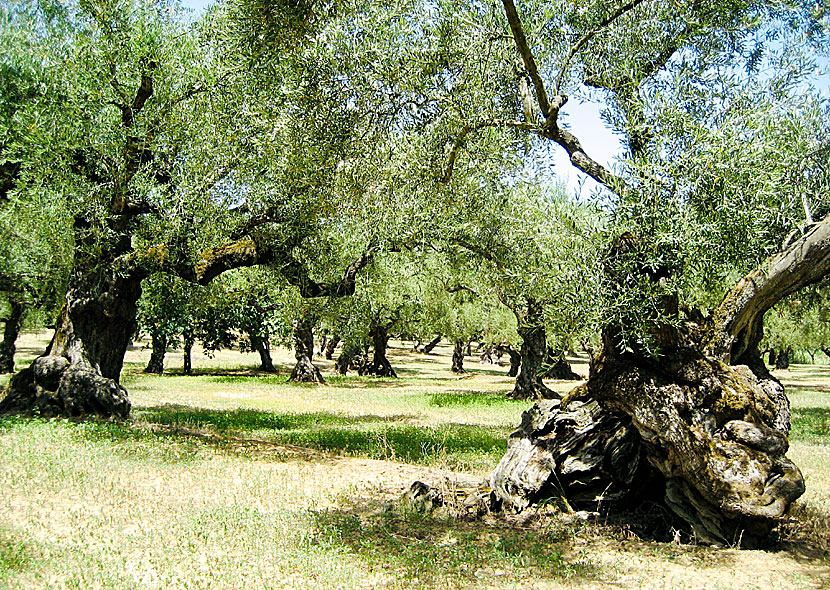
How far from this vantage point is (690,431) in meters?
7.39

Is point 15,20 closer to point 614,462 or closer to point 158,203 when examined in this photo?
point 158,203

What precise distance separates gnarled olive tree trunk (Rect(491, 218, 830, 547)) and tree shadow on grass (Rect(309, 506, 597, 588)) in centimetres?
94

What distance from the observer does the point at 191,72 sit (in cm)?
1377

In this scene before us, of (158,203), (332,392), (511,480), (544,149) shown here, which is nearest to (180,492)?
(511,480)

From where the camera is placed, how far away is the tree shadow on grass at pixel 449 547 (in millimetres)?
6328

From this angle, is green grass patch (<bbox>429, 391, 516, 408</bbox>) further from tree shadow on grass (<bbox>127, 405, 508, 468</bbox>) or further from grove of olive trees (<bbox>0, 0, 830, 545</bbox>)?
grove of olive trees (<bbox>0, 0, 830, 545</bbox>)

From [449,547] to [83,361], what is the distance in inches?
421

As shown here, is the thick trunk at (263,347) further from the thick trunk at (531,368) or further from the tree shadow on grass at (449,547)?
the tree shadow on grass at (449,547)

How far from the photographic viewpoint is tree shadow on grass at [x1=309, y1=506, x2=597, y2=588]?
633cm

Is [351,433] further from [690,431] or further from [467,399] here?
[467,399]

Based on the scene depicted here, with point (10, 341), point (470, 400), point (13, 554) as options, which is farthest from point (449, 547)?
point (10, 341)

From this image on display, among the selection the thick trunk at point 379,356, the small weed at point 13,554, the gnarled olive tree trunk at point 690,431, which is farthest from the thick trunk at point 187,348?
the gnarled olive tree trunk at point 690,431

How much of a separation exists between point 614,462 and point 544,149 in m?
5.62

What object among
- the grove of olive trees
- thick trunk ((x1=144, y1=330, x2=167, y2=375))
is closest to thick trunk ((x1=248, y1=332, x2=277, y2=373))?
thick trunk ((x1=144, y1=330, x2=167, y2=375))
